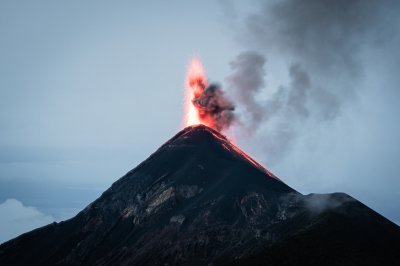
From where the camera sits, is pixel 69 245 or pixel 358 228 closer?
pixel 358 228

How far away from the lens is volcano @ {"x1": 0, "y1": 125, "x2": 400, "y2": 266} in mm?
110438

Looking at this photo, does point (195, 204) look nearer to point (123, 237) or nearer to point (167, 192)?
point (167, 192)

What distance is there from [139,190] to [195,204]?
31755mm

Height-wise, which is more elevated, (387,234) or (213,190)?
(213,190)

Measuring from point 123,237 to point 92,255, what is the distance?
11831 mm

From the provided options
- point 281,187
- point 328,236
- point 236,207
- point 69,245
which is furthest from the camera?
point 281,187

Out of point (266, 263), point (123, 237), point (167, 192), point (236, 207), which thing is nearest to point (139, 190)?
point (167, 192)

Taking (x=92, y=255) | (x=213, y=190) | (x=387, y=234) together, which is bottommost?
(x=387, y=234)

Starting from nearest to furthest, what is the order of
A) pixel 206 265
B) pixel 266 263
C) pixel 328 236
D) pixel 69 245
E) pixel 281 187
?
pixel 266 263 → pixel 328 236 → pixel 206 265 → pixel 69 245 → pixel 281 187

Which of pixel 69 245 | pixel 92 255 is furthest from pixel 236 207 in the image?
pixel 69 245

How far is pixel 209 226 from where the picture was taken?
141375 mm

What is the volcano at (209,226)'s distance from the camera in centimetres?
11044

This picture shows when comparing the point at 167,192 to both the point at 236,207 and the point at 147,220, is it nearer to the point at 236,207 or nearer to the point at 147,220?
the point at 147,220

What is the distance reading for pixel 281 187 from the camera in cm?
16988
